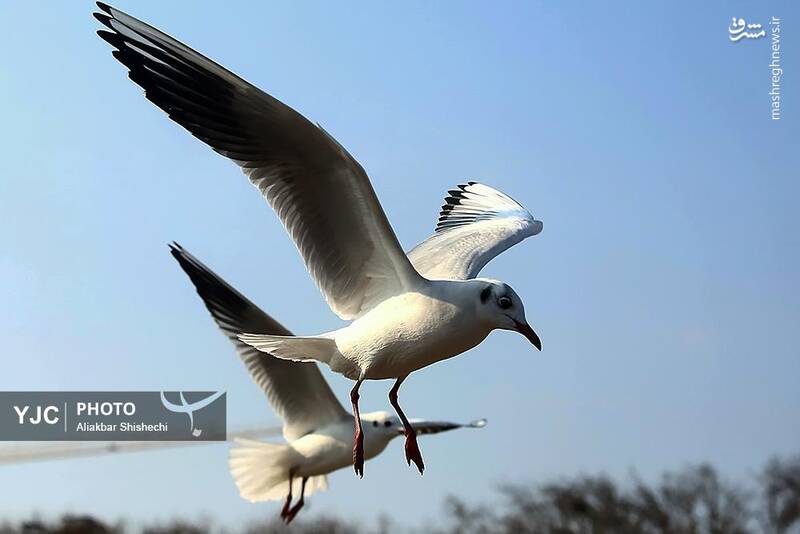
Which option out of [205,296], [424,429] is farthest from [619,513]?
[205,296]

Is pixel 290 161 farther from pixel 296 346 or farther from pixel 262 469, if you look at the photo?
pixel 262 469

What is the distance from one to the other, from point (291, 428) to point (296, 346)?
3727 mm

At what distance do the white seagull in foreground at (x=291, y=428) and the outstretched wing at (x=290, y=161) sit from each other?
2.58 m

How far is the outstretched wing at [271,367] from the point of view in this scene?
6.61 metres

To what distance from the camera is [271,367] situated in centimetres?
736

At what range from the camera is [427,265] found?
4676 mm

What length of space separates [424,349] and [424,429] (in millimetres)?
4740

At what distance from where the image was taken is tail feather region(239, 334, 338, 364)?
396cm

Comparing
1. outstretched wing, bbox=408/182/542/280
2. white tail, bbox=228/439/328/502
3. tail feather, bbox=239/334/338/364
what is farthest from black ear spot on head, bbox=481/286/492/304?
white tail, bbox=228/439/328/502

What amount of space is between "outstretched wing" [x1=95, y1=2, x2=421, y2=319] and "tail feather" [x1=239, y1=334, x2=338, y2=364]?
0.19 m

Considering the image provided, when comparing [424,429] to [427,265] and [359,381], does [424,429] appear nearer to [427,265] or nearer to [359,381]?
[427,265]

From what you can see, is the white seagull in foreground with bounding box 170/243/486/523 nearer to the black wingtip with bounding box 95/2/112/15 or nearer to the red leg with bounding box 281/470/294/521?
the red leg with bounding box 281/470/294/521

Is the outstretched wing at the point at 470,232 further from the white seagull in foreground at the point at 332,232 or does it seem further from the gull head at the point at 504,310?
the gull head at the point at 504,310

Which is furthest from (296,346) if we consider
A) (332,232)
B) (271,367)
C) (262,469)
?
(262,469)
